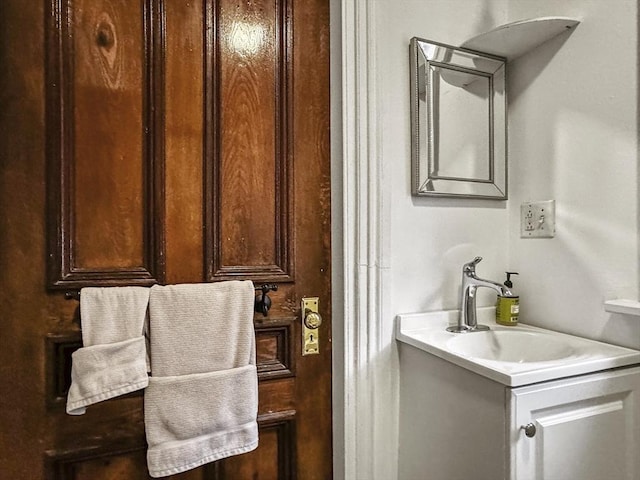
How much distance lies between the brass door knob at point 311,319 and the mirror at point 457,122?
1.52 feet

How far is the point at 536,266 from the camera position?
47.8 inches

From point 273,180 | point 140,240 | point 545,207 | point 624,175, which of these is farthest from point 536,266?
point 140,240

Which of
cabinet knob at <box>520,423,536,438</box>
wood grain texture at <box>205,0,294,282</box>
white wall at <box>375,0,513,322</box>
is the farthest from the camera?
white wall at <box>375,0,513,322</box>

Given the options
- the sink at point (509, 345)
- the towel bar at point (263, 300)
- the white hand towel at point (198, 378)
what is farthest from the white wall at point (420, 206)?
the white hand towel at point (198, 378)

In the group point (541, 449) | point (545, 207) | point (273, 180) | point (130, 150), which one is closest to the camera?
point (541, 449)

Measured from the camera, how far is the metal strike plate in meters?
1.07

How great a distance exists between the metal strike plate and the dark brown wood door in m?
0.02

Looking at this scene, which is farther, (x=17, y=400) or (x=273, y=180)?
(x=273, y=180)

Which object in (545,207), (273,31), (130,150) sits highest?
(273,31)

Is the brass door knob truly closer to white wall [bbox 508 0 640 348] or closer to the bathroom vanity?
the bathroom vanity

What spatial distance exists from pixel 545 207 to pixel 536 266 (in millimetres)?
187

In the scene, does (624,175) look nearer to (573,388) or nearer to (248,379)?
(573,388)

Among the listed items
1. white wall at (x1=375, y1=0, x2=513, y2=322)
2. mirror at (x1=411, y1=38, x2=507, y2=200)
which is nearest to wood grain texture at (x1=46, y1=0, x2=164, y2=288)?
white wall at (x1=375, y1=0, x2=513, y2=322)

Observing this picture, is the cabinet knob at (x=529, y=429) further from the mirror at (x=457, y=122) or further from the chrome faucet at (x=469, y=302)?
the mirror at (x=457, y=122)
